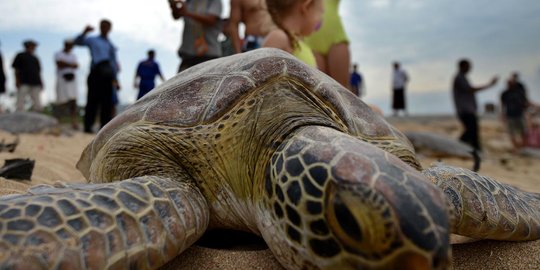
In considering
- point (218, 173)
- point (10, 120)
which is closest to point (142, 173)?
point (218, 173)

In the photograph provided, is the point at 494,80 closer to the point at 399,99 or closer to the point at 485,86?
the point at 485,86

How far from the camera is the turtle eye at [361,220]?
906mm

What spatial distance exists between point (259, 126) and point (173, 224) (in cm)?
43

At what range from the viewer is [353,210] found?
933 millimetres

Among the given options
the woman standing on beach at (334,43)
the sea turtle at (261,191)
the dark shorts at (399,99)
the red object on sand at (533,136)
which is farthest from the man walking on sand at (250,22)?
the dark shorts at (399,99)

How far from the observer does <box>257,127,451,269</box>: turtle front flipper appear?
900mm

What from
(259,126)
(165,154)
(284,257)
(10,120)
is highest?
(259,126)

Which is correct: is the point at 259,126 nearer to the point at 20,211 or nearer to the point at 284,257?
the point at 284,257

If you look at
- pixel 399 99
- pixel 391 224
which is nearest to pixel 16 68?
pixel 391 224

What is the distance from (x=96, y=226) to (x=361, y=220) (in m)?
0.66

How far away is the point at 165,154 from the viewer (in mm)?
1579

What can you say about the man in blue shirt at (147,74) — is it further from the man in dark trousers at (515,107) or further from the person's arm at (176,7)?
the man in dark trousers at (515,107)

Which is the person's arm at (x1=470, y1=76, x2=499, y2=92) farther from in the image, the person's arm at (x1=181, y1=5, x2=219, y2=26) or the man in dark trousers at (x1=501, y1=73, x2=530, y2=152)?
the person's arm at (x1=181, y1=5, x2=219, y2=26)

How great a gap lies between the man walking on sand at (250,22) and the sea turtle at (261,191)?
1992 millimetres
